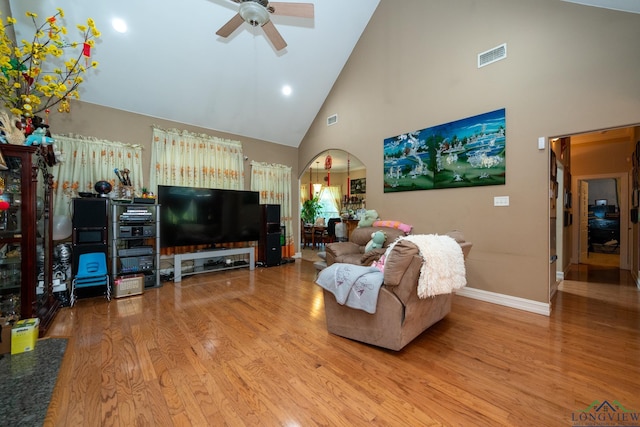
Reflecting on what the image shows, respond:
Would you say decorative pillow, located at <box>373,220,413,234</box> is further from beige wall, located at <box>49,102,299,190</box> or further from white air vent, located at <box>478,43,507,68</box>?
beige wall, located at <box>49,102,299,190</box>

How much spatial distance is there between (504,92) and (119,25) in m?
5.00

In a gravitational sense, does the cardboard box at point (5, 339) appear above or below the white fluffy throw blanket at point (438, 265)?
below

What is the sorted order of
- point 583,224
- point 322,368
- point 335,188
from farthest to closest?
point 335,188 < point 583,224 < point 322,368

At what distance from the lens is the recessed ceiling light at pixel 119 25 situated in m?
3.25

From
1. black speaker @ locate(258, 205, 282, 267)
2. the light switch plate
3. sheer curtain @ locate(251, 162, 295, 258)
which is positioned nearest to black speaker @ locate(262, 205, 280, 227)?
black speaker @ locate(258, 205, 282, 267)

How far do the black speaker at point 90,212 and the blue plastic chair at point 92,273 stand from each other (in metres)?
0.39

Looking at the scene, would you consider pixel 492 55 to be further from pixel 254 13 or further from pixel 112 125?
pixel 112 125

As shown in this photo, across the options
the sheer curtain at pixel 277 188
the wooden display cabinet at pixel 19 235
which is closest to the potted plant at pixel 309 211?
the sheer curtain at pixel 277 188

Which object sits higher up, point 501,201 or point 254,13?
point 254,13

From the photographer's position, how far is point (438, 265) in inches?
78.7

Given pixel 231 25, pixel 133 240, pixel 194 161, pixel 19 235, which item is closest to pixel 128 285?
pixel 133 240

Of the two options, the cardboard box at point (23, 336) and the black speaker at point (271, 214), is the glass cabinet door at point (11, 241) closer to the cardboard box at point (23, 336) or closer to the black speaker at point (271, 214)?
the cardboard box at point (23, 336)

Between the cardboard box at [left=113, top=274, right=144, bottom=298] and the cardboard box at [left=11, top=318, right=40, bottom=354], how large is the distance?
4.11ft

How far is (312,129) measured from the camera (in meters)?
5.99
